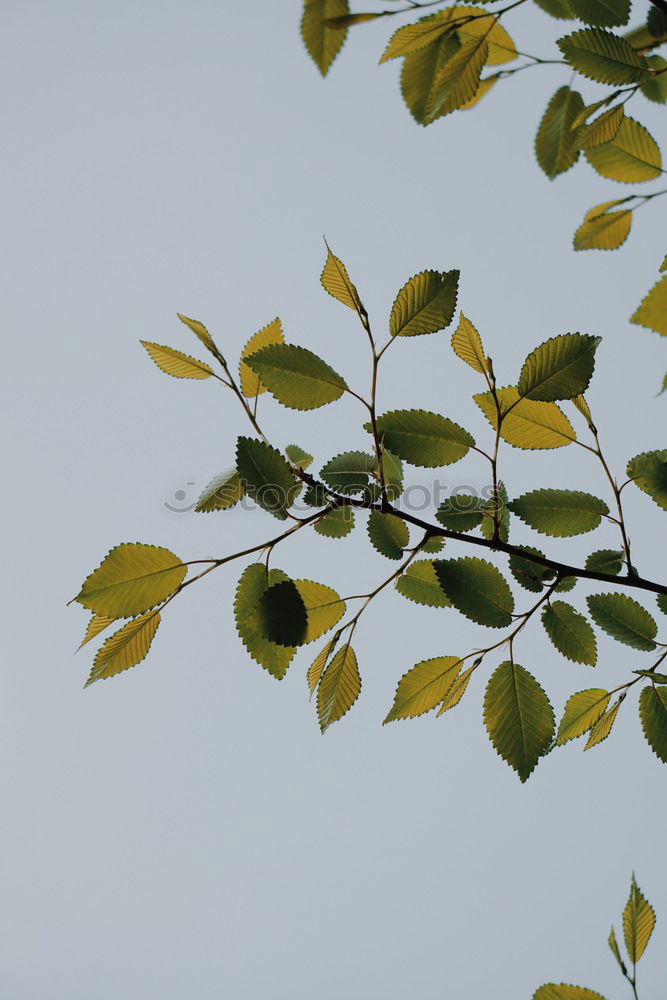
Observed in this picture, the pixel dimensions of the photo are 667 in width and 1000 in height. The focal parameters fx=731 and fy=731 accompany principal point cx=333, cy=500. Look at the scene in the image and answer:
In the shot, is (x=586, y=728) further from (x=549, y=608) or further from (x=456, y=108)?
(x=456, y=108)

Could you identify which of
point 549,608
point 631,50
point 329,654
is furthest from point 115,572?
point 631,50

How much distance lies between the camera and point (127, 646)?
402 millimetres

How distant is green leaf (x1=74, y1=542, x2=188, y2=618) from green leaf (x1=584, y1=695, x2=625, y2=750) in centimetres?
27

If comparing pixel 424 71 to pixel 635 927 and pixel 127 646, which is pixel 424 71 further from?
pixel 635 927

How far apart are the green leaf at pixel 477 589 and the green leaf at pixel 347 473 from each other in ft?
0.20

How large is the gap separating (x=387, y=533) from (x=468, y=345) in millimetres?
115

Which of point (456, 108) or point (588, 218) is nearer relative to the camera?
point (456, 108)

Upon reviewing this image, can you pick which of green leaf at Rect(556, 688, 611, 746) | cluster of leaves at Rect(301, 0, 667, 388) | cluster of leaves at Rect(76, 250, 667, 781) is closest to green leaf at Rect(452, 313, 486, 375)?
cluster of leaves at Rect(76, 250, 667, 781)

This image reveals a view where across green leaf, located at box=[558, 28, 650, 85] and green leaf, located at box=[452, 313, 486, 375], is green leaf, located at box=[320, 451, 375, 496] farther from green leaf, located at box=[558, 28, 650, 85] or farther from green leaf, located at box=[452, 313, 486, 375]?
green leaf, located at box=[558, 28, 650, 85]

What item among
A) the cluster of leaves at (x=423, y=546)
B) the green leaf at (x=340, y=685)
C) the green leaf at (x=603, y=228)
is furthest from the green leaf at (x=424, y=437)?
the green leaf at (x=603, y=228)

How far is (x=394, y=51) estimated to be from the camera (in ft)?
1.26

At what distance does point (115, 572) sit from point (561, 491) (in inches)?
10.3

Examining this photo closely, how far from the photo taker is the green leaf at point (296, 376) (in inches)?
15.0

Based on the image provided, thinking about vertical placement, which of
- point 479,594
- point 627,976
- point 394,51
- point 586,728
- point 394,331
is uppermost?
point 394,51
